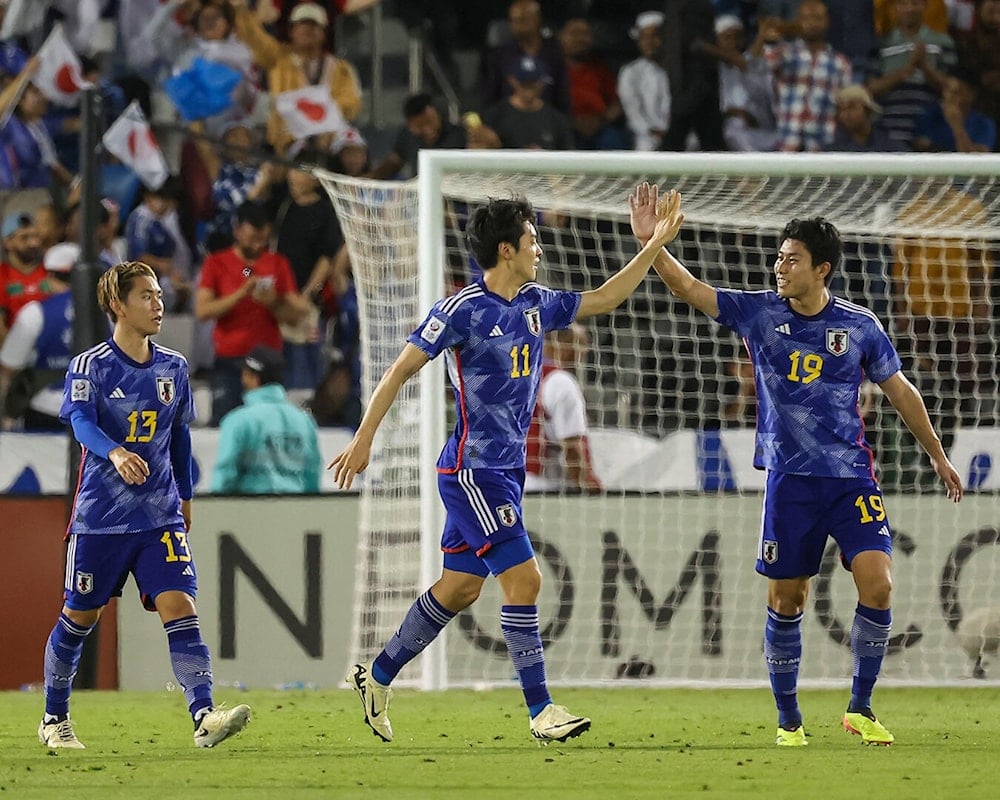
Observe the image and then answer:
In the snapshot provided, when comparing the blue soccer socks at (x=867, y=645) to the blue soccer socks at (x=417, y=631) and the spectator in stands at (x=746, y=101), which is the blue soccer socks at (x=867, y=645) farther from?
the spectator in stands at (x=746, y=101)

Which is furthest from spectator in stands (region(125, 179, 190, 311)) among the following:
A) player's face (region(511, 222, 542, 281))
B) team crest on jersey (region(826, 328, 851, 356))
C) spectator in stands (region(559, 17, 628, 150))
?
team crest on jersey (region(826, 328, 851, 356))

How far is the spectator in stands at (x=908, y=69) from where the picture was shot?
545 inches

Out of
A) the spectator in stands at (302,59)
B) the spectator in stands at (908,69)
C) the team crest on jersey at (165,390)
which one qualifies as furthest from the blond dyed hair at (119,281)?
the spectator in stands at (908,69)

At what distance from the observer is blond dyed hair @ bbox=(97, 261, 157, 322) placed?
6.66 metres

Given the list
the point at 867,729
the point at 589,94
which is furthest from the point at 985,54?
the point at 867,729

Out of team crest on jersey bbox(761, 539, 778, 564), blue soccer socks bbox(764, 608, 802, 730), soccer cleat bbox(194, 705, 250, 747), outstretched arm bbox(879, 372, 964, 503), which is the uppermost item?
outstretched arm bbox(879, 372, 964, 503)

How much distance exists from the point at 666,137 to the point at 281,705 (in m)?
6.73

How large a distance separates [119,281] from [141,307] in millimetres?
143

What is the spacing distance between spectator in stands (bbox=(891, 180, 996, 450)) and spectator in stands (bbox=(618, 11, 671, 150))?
3178 mm

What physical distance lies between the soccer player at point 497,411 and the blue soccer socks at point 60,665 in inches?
47.7

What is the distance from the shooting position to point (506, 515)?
6438mm

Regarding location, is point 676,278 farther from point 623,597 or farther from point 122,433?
point 623,597

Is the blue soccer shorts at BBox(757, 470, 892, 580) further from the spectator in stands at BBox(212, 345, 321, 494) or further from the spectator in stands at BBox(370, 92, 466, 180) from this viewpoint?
the spectator in stands at BBox(370, 92, 466, 180)

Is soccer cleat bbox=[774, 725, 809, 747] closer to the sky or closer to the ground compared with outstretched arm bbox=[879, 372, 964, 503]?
closer to the ground
